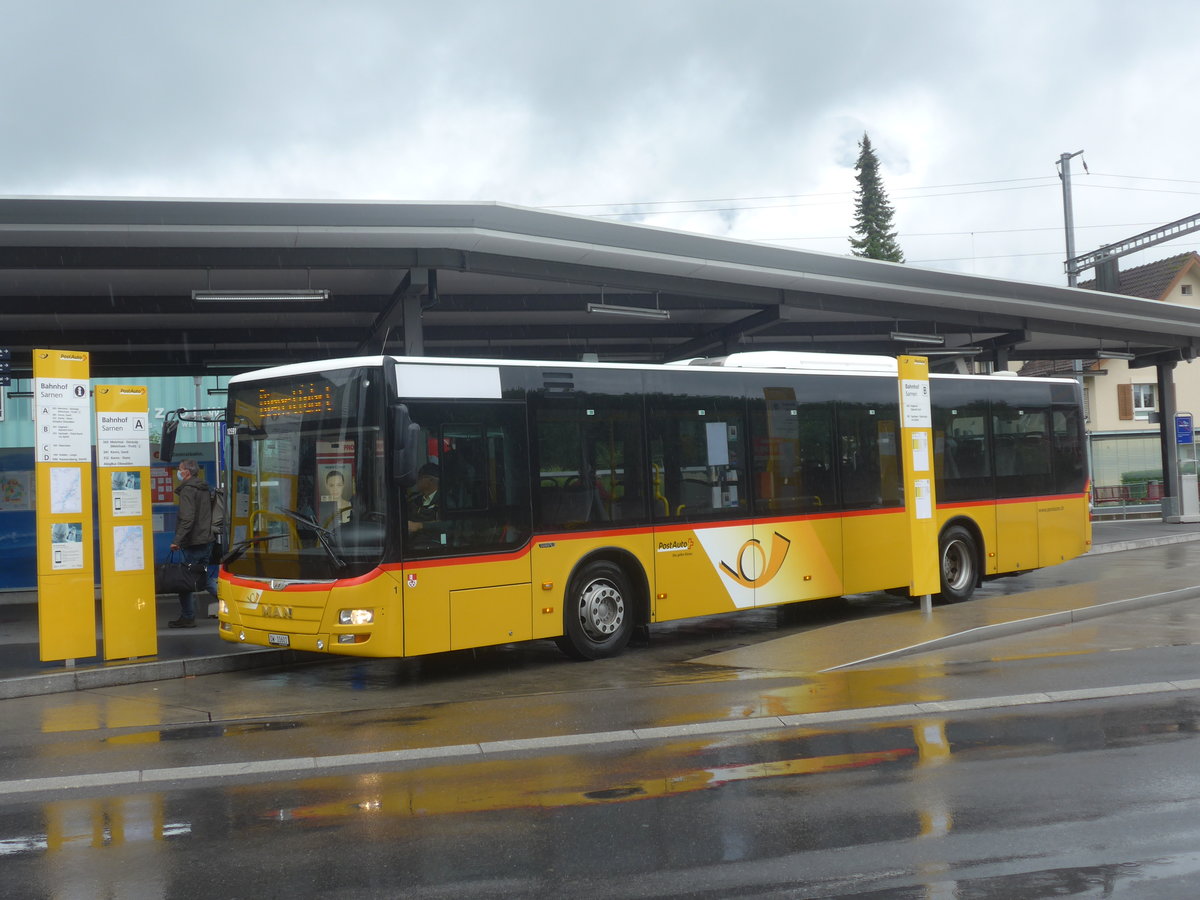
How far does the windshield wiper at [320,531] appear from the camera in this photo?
32.4 feet

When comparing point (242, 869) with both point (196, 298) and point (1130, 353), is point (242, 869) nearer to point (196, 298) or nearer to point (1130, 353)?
point (196, 298)

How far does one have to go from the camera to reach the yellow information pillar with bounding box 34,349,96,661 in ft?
36.0

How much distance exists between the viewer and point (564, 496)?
11.2m

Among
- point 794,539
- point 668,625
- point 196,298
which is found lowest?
point 668,625

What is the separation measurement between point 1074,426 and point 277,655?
11.5 meters

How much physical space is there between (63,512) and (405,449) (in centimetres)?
390

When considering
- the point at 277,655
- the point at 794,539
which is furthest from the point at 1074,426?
the point at 277,655

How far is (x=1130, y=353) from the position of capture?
98.2 ft

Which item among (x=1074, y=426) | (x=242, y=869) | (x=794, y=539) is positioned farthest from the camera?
(x=1074, y=426)

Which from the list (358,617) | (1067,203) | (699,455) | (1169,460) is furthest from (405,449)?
(1067,203)

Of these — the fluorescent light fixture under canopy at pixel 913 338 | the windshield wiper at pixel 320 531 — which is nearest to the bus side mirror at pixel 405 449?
the windshield wiper at pixel 320 531

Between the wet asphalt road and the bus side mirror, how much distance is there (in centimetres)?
189

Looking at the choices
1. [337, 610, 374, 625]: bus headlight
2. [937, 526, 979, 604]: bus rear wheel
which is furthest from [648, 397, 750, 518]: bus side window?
[937, 526, 979, 604]: bus rear wheel

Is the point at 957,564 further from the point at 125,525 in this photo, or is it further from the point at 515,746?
the point at 125,525
